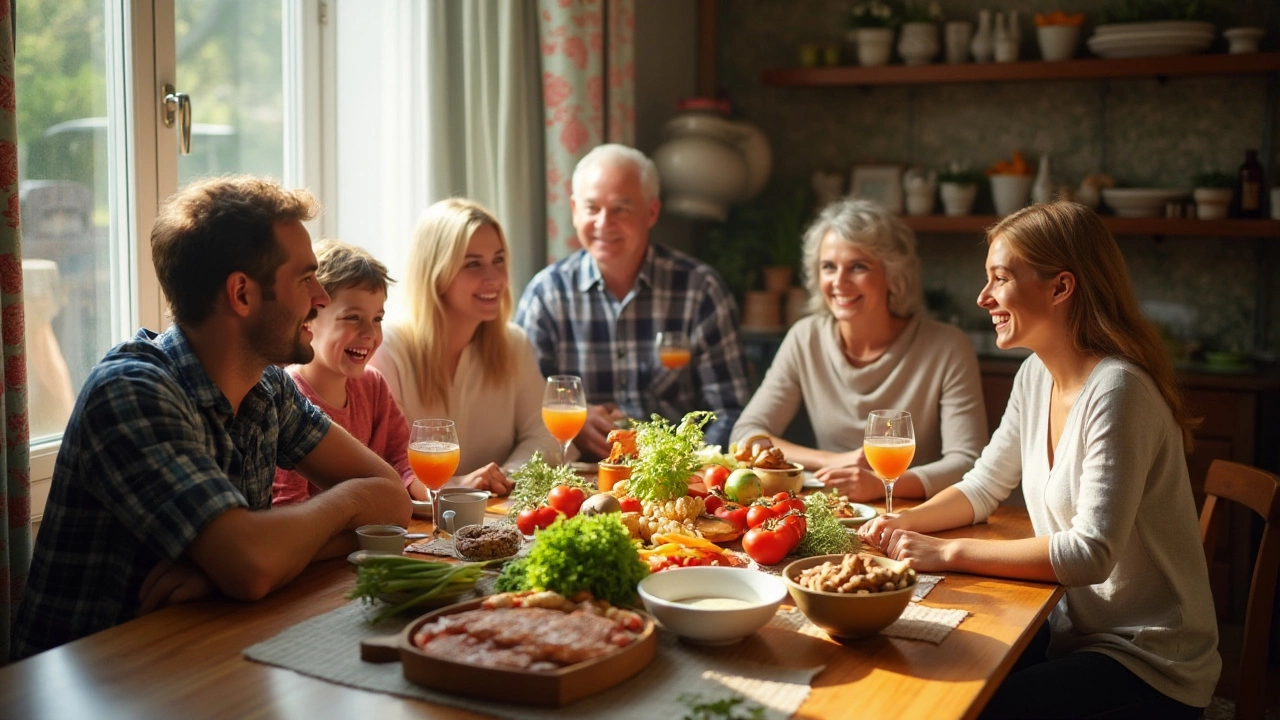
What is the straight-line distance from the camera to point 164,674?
4.83 feet

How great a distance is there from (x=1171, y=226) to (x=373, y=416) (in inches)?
123

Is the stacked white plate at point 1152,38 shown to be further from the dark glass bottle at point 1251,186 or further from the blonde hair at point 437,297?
the blonde hair at point 437,297

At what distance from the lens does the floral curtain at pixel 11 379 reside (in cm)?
201

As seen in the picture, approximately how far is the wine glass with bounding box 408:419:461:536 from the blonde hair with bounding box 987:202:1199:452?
3.56ft

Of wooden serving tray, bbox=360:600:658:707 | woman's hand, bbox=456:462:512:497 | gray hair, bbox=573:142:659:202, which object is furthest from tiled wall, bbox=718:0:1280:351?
wooden serving tray, bbox=360:600:658:707

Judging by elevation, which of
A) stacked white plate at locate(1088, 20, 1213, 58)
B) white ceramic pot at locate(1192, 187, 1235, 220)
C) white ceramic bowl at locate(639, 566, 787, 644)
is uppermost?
stacked white plate at locate(1088, 20, 1213, 58)

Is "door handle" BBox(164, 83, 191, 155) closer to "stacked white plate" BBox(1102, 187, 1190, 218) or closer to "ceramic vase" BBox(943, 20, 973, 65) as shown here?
"ceramic vase" BBox(943, 20, 973, 65)

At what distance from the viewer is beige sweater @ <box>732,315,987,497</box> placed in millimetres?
3072

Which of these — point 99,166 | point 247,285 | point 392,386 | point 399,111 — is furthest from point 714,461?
point 399,111

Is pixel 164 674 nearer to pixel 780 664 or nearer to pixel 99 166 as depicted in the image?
pixel 780 664

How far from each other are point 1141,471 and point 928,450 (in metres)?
1.24

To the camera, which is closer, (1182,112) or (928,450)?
(928,450)

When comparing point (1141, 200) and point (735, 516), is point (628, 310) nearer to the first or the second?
point (735, 516)

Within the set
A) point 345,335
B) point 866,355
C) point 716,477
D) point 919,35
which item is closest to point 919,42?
point 919,35
